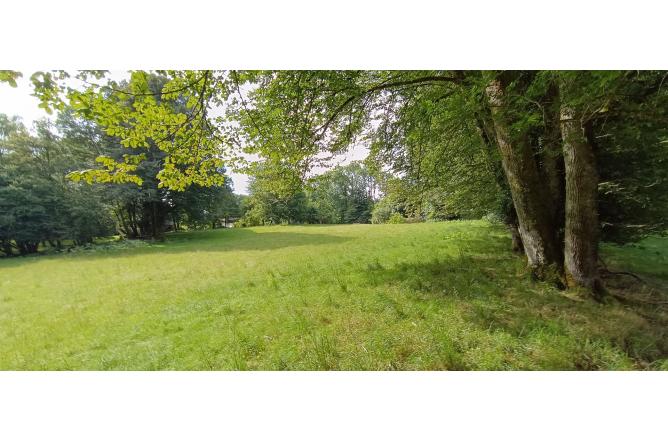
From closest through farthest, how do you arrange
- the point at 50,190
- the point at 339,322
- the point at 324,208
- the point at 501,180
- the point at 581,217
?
the point at 339,322, the point at 581,217, the point at 501,180, the point at 50,190, the point at 324,208

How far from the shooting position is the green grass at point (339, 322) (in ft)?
8.18

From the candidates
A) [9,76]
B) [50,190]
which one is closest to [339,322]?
[9,76]

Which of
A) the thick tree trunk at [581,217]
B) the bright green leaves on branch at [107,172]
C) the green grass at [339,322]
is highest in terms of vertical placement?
the bright green leaves on branch at [107,172]

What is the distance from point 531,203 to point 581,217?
2.23ft

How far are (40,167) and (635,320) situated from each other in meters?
16.9

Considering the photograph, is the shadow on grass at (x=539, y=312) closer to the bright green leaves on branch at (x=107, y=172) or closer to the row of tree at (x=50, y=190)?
the bright green leaves on branch at (x=107, y=172)

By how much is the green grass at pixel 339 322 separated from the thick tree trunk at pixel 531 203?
1.77ft

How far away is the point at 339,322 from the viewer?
324 cm

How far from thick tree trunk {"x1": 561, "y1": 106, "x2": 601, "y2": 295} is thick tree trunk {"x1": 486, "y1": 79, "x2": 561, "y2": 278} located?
12.4 inches

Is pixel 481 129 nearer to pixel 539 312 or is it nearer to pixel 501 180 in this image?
pixel 501 180

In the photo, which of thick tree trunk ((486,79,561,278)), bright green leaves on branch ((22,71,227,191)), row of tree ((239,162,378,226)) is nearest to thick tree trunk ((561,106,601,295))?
thick tree trunk ((486,79,561,278))

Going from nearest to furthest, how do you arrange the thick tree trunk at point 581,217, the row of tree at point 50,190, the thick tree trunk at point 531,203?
the thick tree trunk at point 581,217 < the thick tree trunk at point 531,203 < the row of tree at point 50,190

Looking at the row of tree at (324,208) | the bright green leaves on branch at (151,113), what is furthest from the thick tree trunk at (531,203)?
the row of tree at (324,208)

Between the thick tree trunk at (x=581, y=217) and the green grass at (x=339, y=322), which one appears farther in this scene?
the thick tree trunk at (x=581, y=217)
